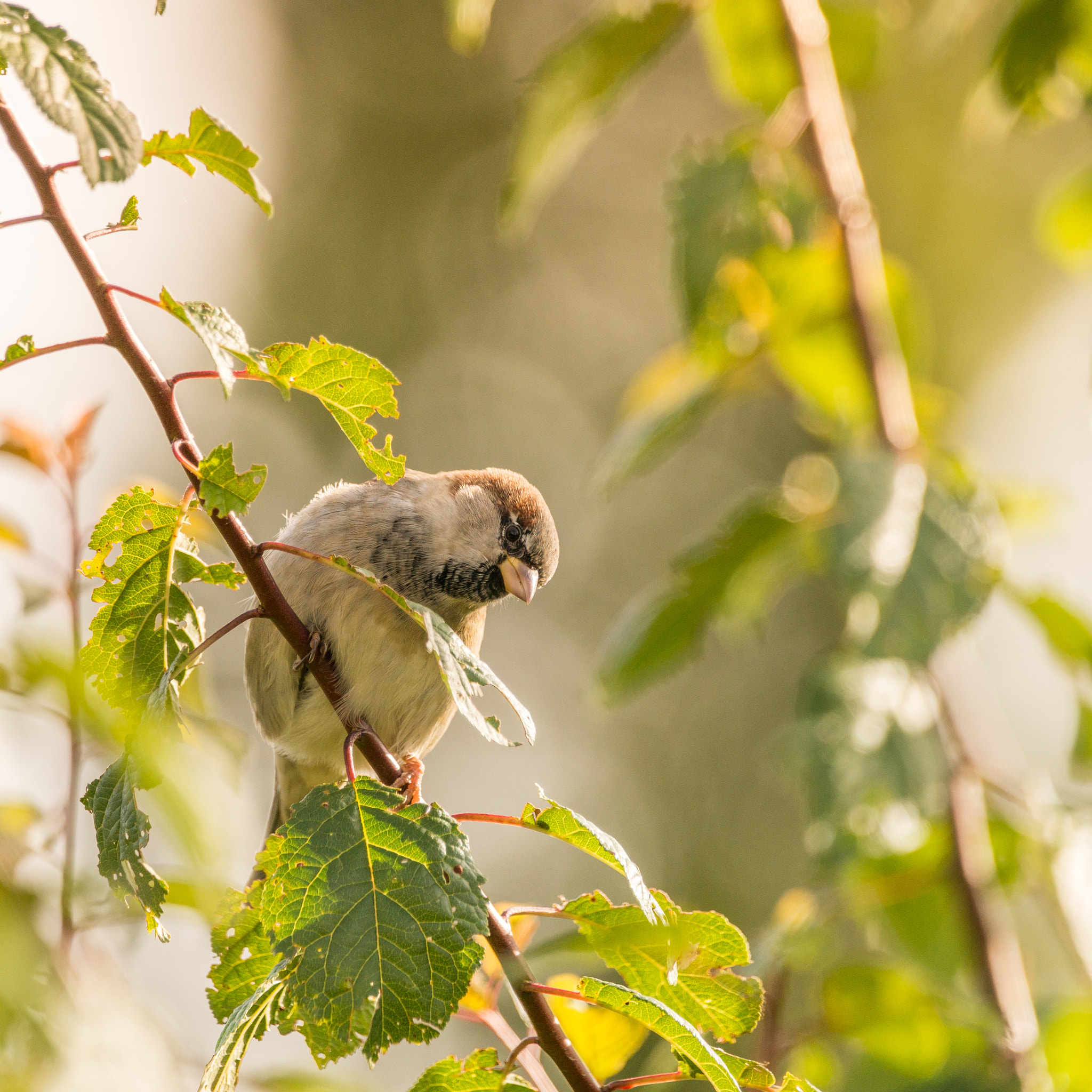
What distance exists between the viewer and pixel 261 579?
3.32ft

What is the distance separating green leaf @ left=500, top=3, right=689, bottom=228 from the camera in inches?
74.2

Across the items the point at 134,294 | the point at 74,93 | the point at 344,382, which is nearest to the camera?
the point at 74,93

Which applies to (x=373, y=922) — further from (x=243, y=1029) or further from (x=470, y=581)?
(x=470, y=581)

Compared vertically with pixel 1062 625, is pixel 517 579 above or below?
above

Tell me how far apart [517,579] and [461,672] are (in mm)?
1489

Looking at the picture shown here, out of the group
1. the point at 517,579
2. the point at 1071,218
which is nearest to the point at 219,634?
the point at 517,579

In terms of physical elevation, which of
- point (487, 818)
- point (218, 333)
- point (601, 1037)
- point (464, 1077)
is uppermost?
point (218, 333)

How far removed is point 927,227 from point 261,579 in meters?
8.29

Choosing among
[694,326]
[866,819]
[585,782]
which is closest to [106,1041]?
[866,819]

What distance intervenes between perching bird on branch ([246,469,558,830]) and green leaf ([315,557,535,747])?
841 millimetres

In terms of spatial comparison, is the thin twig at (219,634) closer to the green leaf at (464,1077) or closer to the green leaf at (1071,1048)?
the green leaf at (464,1077)

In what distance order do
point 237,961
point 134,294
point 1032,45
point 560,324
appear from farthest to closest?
point 560,324 < point 1032,45 < point 237,961 < point 134,294

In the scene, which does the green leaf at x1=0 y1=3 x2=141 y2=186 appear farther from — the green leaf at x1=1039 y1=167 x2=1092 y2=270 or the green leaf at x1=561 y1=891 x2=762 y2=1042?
the green leaf at x1=1039 y1=167 x2=1092 y2=270

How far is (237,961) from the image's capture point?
3.83ft
